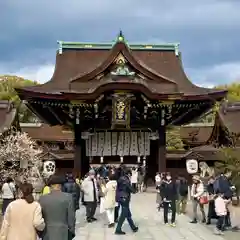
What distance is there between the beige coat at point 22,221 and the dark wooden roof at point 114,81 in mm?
21163

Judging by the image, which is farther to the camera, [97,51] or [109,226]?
[97,51]

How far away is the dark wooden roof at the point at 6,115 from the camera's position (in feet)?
113

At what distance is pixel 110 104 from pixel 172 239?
17293 mm

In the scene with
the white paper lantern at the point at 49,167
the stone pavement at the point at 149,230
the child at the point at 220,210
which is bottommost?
the stone pavement at the point at 149,230

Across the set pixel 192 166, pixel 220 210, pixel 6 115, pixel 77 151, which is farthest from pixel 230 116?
pixel 220 210

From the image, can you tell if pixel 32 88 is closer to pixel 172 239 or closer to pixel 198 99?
pixel 198 99

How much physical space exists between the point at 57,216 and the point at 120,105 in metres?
21.8

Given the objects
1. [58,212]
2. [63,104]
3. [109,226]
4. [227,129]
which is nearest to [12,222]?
[58,212]

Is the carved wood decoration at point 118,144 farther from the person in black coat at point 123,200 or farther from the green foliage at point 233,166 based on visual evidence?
the person in black coat at point 123,200

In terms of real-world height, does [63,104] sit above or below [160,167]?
above

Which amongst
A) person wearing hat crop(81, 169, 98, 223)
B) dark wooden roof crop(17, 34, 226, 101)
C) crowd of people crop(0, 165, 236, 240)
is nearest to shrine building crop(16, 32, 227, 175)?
dark wooden roof crop(17, 34, 226, 101)

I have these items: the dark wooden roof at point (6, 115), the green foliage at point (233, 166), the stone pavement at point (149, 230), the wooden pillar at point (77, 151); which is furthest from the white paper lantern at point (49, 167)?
the green foliage at point (233, 166)

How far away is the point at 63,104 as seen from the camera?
2862 cm

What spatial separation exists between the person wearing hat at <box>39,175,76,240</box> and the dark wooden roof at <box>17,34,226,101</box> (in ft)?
68.1
